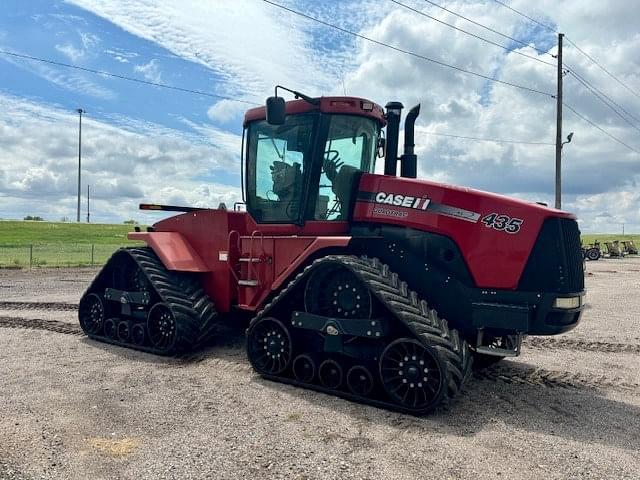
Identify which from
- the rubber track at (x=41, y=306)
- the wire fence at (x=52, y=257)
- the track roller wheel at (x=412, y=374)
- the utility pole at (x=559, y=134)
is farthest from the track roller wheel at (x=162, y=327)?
the utility pole at (x=559, y=134)

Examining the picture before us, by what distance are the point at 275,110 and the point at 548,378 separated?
4.75m

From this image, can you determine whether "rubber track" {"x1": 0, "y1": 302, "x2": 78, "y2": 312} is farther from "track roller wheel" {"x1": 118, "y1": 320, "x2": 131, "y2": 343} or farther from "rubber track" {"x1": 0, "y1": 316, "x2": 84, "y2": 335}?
"track roller wheel" {"x1": 118, "y1": 320, "x2": 131, "y2": 343}

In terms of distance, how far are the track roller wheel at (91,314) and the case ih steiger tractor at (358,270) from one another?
0.95 metres

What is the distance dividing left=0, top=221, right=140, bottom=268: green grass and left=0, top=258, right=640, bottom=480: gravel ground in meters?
19.2

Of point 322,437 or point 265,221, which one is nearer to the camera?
point 322,437

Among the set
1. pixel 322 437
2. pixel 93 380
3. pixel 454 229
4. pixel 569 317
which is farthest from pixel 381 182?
pixel 93 380

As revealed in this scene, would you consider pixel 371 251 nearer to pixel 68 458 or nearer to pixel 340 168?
pixel 340 168

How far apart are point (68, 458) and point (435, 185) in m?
4.42

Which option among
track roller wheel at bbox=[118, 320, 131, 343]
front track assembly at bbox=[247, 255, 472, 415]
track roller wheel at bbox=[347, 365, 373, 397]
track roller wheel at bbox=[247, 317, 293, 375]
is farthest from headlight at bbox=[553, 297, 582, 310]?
track roller wheel at bbox=[118, 320, 131, 343]

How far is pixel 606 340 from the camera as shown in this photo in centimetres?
986

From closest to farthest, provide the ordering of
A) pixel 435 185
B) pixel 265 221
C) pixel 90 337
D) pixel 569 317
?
pixel 569 317
pixel 435 185
pixel 265 221
pixel 90 337

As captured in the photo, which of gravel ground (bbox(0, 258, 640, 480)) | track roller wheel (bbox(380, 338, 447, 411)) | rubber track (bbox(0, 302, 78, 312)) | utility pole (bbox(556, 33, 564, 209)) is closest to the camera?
gravel ground (bbox(0, 258, 640, 480))

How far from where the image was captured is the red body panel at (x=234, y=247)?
22.9 feet

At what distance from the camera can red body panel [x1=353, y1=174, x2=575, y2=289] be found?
5785mm
